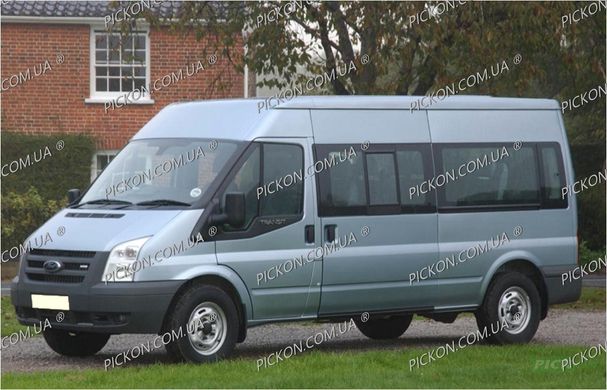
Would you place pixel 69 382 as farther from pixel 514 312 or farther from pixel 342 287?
pixel 514 312

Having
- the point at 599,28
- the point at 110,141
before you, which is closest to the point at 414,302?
the point at 599,28

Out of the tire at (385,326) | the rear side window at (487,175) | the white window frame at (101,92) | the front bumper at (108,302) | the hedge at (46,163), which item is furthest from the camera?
the white window frame at (101,92)

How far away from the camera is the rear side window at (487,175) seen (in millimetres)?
14961

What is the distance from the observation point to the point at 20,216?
1062 inches

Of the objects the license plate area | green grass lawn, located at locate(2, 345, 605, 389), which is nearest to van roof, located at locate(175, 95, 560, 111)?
green grass lawn, located at locate(2, 345, 605, 389)

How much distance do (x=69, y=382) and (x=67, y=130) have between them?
67.4 ft

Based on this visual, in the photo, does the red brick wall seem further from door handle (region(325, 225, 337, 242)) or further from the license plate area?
the license plate area

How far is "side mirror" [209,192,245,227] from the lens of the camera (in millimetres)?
13000

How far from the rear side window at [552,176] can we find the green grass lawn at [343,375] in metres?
2.63

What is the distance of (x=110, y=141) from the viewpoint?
31797 mm

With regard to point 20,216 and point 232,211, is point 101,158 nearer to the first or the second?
point 20,216

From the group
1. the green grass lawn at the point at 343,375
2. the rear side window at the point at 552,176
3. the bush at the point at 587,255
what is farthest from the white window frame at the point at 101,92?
the green grass lawn at the point at 343,375

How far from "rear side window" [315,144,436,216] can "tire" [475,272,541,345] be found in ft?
4.01

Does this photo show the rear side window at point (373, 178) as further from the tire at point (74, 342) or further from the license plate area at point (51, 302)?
the license plate area at point (51, 302)
